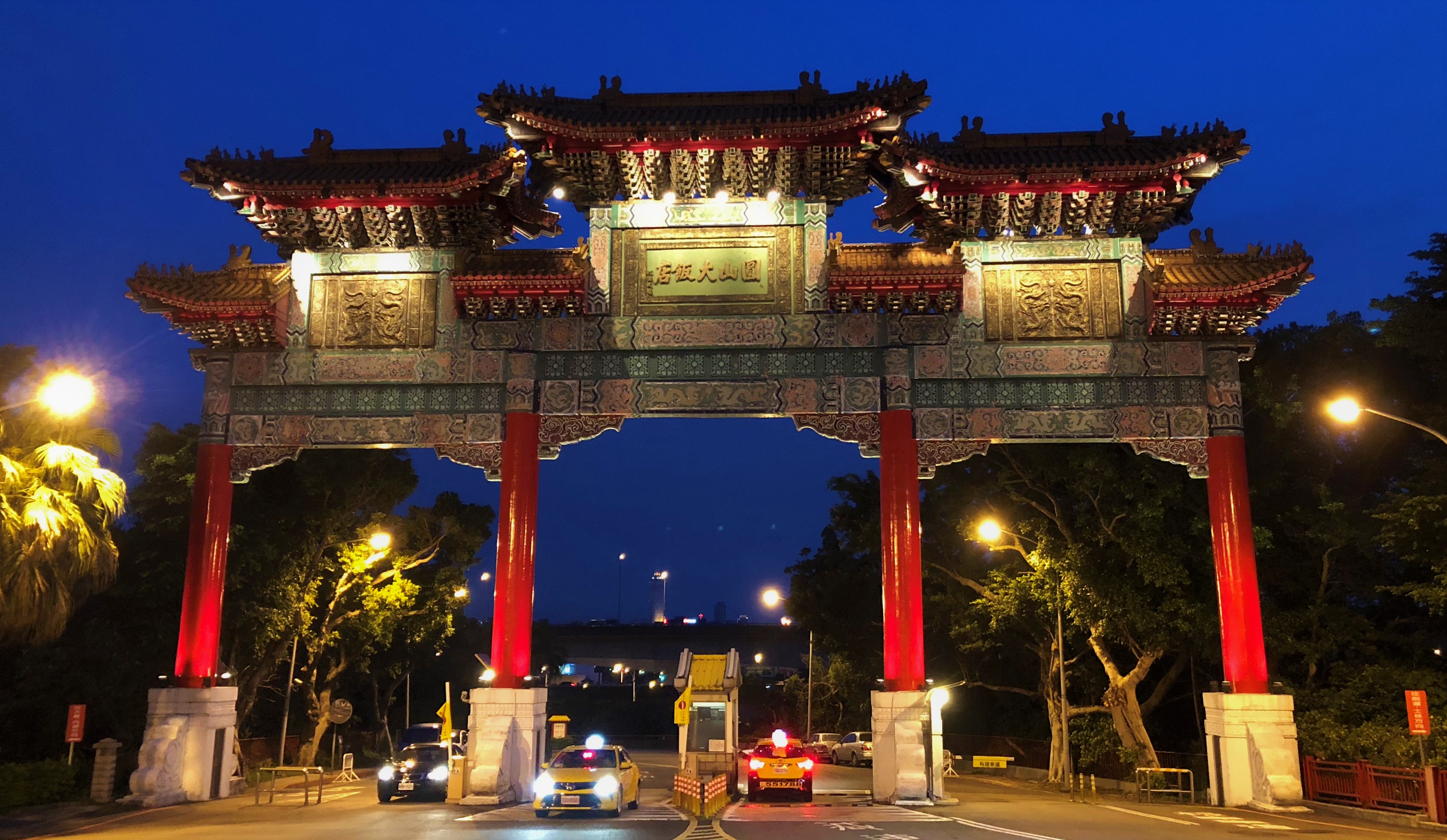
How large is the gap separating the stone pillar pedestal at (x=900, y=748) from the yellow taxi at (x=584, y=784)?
496 cm

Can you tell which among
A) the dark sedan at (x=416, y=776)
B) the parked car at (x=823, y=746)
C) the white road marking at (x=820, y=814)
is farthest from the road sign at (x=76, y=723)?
the parked car at (x=823, y=746)

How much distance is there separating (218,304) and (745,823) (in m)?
15.7

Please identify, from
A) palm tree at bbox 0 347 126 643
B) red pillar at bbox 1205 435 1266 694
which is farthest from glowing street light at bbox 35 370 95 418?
red pillar at bbox 1205 435 1266 694

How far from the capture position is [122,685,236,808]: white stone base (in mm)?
22312

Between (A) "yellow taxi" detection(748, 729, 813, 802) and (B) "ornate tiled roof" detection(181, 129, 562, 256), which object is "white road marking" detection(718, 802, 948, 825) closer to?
(A) "yellow taxi" detection(748, 729, 813, 802)

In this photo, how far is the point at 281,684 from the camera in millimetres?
43906

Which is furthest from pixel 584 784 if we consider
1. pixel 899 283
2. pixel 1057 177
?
pixel 1057 177

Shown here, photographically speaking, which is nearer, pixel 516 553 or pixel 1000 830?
pixel 1000 830

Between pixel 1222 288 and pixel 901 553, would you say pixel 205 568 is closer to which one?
pixel 901 553

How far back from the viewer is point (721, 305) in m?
24.6

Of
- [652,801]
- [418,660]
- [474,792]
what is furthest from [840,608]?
[474,792]

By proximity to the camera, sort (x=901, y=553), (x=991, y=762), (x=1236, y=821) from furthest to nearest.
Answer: (x=991, y=762) → (x=901, y=553) → (x=1236, y=821)

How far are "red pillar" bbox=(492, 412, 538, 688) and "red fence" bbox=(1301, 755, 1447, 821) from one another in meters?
15.8

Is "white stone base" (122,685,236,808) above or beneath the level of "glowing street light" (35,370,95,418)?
beneath
